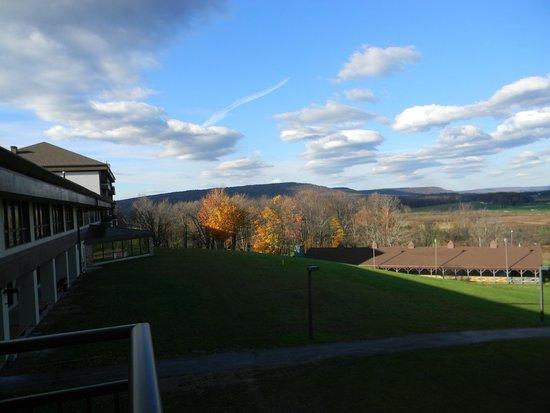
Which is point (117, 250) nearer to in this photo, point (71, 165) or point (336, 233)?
point (71, 165)

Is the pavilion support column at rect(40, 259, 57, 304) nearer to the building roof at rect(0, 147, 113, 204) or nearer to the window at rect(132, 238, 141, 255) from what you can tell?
the building roof at rect(0, 147, 113, 204)

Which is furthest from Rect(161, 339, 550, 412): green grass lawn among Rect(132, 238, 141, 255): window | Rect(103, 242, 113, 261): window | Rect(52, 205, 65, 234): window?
Rect(132, 238, 141, 255): window

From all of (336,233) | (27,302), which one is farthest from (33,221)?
(336,233)

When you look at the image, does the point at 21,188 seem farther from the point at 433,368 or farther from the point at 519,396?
the point at 519,396

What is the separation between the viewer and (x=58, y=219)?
22.9 meters

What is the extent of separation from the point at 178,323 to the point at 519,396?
41.8 feet

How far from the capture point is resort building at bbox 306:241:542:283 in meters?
50.0

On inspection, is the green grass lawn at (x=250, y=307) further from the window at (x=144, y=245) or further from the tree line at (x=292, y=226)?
the tree line at (x=292, y=226)

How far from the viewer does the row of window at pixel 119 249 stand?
36.2 m

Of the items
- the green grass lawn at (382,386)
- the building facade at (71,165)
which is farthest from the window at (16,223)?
the building facade at (71,165)

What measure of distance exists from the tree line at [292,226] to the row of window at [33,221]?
4015 centimetres

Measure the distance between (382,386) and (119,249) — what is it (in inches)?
1194

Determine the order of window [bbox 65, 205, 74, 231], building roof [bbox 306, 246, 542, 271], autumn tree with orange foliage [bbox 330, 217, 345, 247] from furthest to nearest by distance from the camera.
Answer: autumn tree with orange foliage [bbox 330, 217, 345, 247], building roof [bbox 306, 246, 542, 271], window [bbox 65, 205, 74, 231]

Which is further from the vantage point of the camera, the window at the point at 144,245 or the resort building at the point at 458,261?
the resort building at the point at 458,261
